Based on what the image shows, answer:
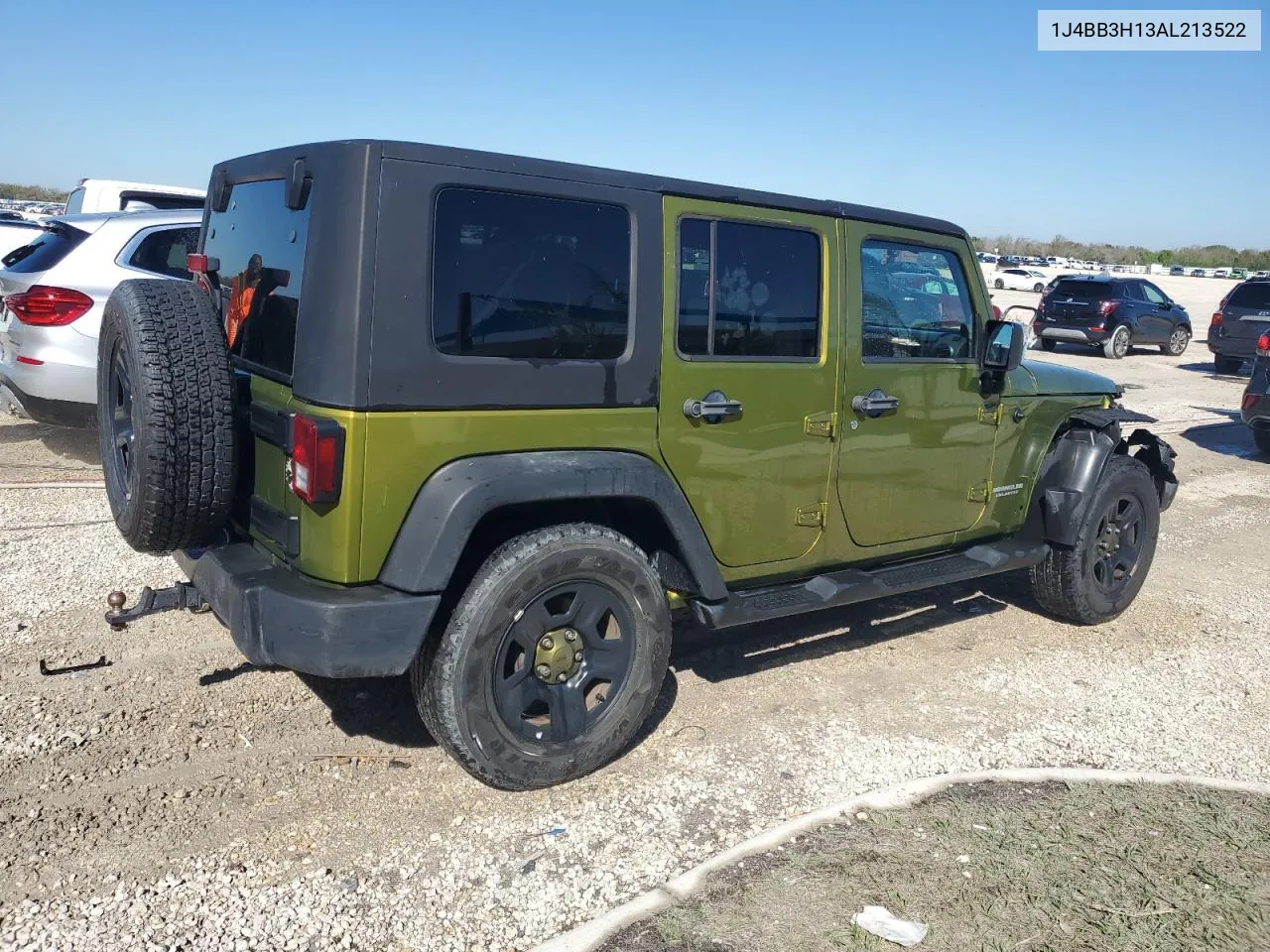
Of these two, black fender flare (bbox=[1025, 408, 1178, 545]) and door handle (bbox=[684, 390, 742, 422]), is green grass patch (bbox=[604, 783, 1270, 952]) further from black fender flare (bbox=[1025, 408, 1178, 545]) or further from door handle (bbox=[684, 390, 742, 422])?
black fender flare (bbox=[1025, 408, 1178, 545])

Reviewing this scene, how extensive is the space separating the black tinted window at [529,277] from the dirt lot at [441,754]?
1.52 metres

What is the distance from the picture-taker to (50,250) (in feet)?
22.3

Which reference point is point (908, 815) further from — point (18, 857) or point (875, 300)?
point (18, 857)

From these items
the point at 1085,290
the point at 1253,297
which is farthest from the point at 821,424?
the point at 1085,290

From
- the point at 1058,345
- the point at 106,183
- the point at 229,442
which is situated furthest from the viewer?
the point at 1058,345

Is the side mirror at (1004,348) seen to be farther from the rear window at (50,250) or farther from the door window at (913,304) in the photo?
the rear window at (50,250)

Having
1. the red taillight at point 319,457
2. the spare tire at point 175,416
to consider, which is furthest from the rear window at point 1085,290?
the red taillight at point 319,457

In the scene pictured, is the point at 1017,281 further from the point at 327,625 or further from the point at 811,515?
the point at 327,625

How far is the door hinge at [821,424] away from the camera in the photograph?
3.90 metres

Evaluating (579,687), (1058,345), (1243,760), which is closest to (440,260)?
(579,687)

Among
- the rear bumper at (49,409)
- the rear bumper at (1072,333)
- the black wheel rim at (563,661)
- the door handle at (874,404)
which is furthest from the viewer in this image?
the rear bumper at (1072,333)

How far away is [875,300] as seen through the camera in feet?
13.7

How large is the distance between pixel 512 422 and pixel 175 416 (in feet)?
3.34

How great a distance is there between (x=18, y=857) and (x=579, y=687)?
5.60 feet
